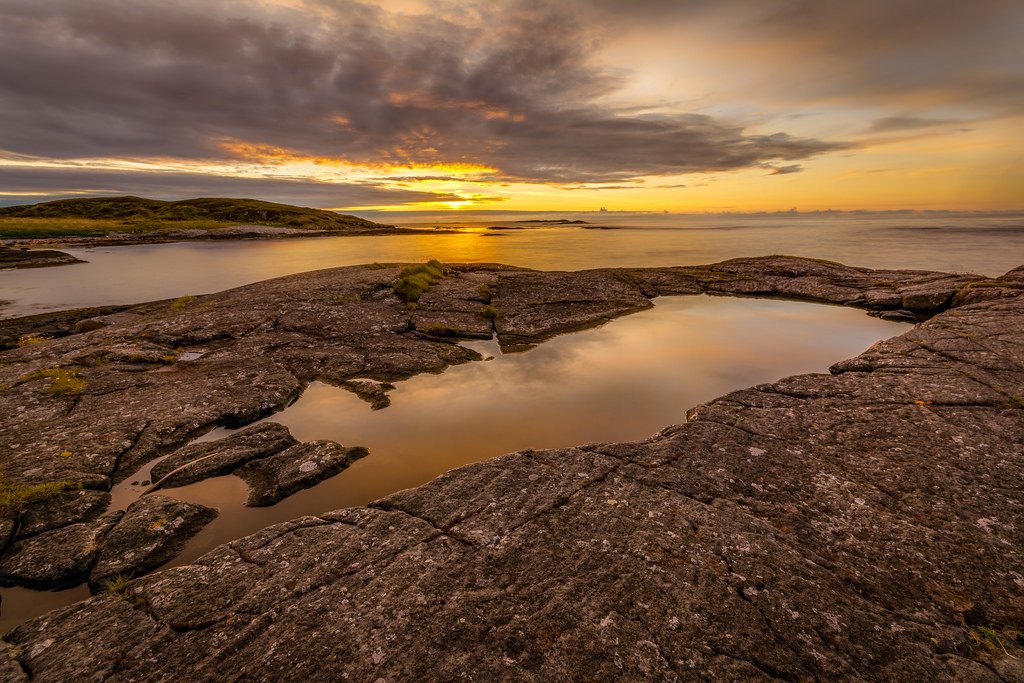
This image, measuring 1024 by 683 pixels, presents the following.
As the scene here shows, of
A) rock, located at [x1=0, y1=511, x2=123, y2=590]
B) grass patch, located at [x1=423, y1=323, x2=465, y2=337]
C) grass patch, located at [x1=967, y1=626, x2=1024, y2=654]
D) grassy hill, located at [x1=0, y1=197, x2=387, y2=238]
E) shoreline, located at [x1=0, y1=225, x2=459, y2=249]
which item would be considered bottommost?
rock, located at [x1=0, y1=511, x2=123, y2=590]

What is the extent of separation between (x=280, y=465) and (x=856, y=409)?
1429 centimetres

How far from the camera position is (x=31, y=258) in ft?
170

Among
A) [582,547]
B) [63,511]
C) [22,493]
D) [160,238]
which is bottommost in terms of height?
[63,511]

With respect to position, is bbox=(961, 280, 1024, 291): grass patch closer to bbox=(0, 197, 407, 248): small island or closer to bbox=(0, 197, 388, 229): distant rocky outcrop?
bbox=(0, 197, 407, 248): small island

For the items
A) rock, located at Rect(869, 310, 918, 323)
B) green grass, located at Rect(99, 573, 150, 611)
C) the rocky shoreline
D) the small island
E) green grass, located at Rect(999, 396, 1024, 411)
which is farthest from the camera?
the small island

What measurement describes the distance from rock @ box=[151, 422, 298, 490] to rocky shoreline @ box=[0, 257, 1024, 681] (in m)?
0.07

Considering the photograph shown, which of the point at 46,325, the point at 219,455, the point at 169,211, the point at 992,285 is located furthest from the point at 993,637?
the point at 169,211

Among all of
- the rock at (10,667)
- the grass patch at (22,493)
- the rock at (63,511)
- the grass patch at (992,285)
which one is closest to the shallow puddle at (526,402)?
the rock at (63,511)

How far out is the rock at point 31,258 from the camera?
157ft

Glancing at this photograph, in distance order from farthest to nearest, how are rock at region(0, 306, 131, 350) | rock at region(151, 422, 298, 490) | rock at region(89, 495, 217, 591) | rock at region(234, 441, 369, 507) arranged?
rock at region(0, 306, 131, 350)
rock at region(151, 422, 298, 490)
rock at region(234, 441, 369, 507)
rock at region(89, 495, 217, 591)

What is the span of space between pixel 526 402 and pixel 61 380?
45.8 ft

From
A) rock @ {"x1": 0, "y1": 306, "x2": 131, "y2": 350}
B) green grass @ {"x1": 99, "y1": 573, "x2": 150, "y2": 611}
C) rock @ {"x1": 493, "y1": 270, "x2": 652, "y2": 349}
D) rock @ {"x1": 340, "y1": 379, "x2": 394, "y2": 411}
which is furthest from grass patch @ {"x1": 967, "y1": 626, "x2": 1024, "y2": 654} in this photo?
rock @ {"x1": 0, "y1": 306, "x2": 131, "y2": 350}

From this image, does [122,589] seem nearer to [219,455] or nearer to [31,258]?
[219,455]

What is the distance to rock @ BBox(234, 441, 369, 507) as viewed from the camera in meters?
8.68
